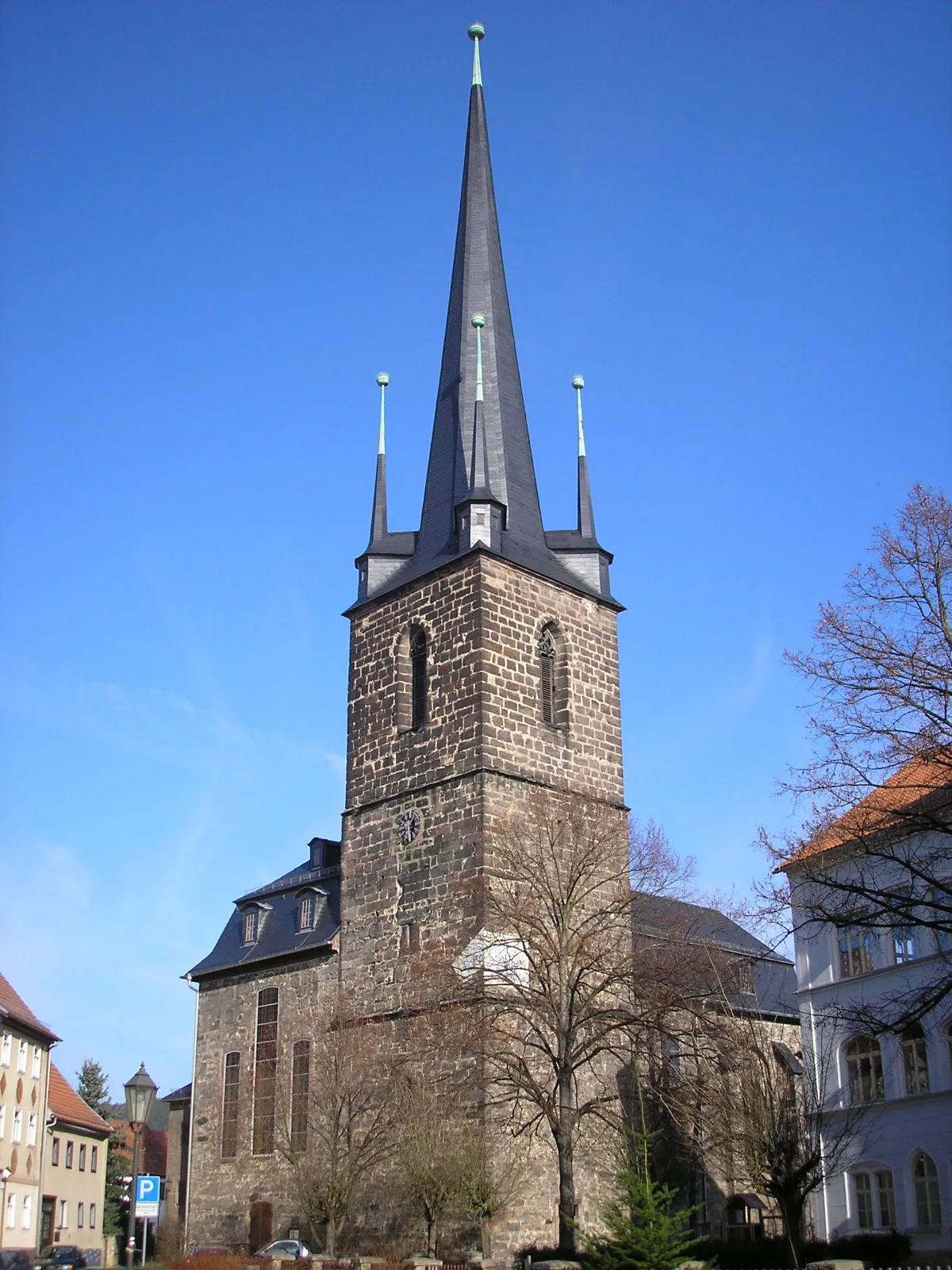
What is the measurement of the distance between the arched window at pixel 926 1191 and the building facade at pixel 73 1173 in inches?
900

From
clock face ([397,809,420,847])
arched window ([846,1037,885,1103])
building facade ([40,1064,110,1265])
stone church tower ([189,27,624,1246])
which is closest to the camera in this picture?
arched window ([846,1037,885,1103])

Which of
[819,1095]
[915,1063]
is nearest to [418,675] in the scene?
[819,1095]

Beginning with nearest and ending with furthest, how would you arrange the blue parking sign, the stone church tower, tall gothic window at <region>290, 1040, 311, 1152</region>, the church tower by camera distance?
1. the blue parking sign
2. the church tower
3. the stone church tower
4. tall gothic window at <region>290, 1040, 311, 1152</region>

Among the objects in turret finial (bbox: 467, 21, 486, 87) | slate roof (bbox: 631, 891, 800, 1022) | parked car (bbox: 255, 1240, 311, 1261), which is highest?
turret finial (bbox: 467, 21, 486, 87)

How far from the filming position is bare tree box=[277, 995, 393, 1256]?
2830cm

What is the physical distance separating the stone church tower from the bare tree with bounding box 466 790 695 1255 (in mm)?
1154

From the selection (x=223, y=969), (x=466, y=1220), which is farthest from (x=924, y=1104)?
(x=223, y=969)

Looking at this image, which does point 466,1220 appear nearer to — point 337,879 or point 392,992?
point 392,992

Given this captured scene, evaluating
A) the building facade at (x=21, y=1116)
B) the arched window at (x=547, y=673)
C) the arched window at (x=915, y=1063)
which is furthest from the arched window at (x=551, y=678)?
the building facade at (x=21, y=1116)

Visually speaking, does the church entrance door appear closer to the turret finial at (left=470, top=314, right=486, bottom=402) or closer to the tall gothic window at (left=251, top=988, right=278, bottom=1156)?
the tall gothic window at (left=251, top=988, right=278, bottom=1156)

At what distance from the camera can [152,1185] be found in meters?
18.8

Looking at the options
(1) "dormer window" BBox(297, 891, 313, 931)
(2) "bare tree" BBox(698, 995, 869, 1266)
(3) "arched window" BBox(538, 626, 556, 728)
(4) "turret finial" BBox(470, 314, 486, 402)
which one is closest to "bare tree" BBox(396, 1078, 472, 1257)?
(2) "bare tree" BBox(698, 995, 869, 1266)

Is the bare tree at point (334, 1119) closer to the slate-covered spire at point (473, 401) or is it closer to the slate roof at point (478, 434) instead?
the slate roof at point (478, 434)

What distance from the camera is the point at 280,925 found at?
1416 inches
